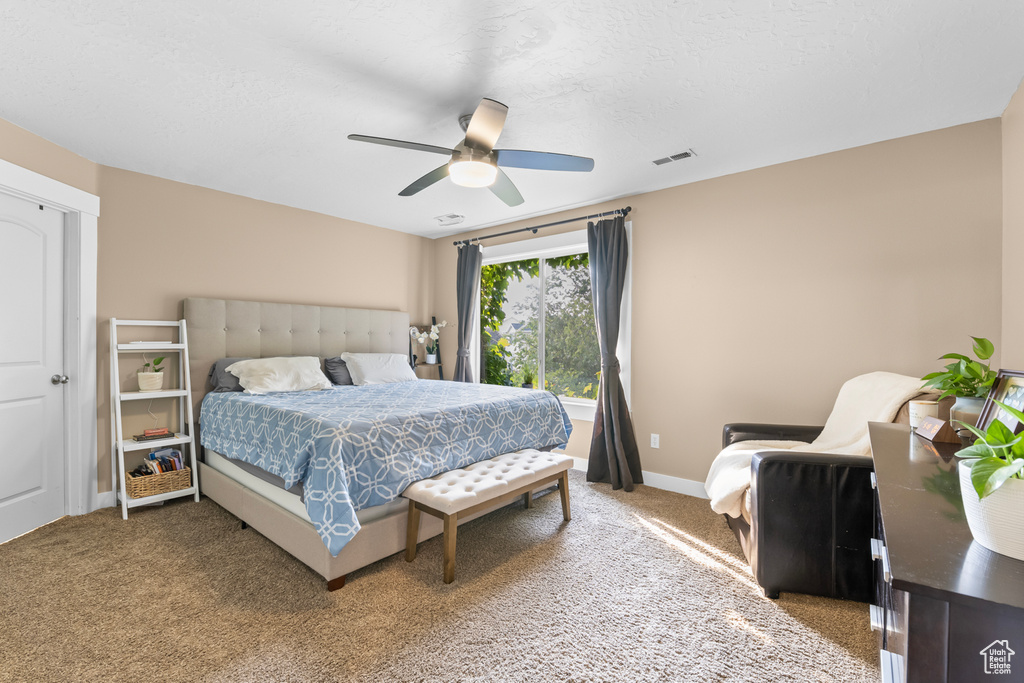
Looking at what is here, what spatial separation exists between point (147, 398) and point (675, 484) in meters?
4.07

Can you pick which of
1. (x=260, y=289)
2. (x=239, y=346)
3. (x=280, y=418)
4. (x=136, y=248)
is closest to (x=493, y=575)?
(x=280, y=418)

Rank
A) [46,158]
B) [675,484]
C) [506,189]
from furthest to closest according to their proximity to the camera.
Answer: [675,484] < [46,158] < [506,189]

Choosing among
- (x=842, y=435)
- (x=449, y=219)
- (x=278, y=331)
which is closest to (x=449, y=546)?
(x=842, y=435)

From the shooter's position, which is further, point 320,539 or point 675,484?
point 675,484

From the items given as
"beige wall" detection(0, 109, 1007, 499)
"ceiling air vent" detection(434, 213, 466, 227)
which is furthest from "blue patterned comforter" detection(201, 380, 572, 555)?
"ceiling air vent" detection(434, 213, 466, 227)

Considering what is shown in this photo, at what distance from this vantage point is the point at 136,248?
10.9 ft

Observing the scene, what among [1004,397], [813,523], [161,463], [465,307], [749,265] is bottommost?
[161,463]

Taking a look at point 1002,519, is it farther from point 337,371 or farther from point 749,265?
point 337,371

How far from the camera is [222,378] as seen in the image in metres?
3.51

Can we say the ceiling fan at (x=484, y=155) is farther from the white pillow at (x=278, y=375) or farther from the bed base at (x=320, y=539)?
the white pillow at (x=278, y=375)

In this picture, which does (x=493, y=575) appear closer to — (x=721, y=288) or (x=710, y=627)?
(x=710, y=627)

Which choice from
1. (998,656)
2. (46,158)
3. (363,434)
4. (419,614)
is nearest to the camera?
(998,656)

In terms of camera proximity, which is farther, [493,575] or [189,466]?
[189,466]

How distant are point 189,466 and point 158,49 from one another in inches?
112
